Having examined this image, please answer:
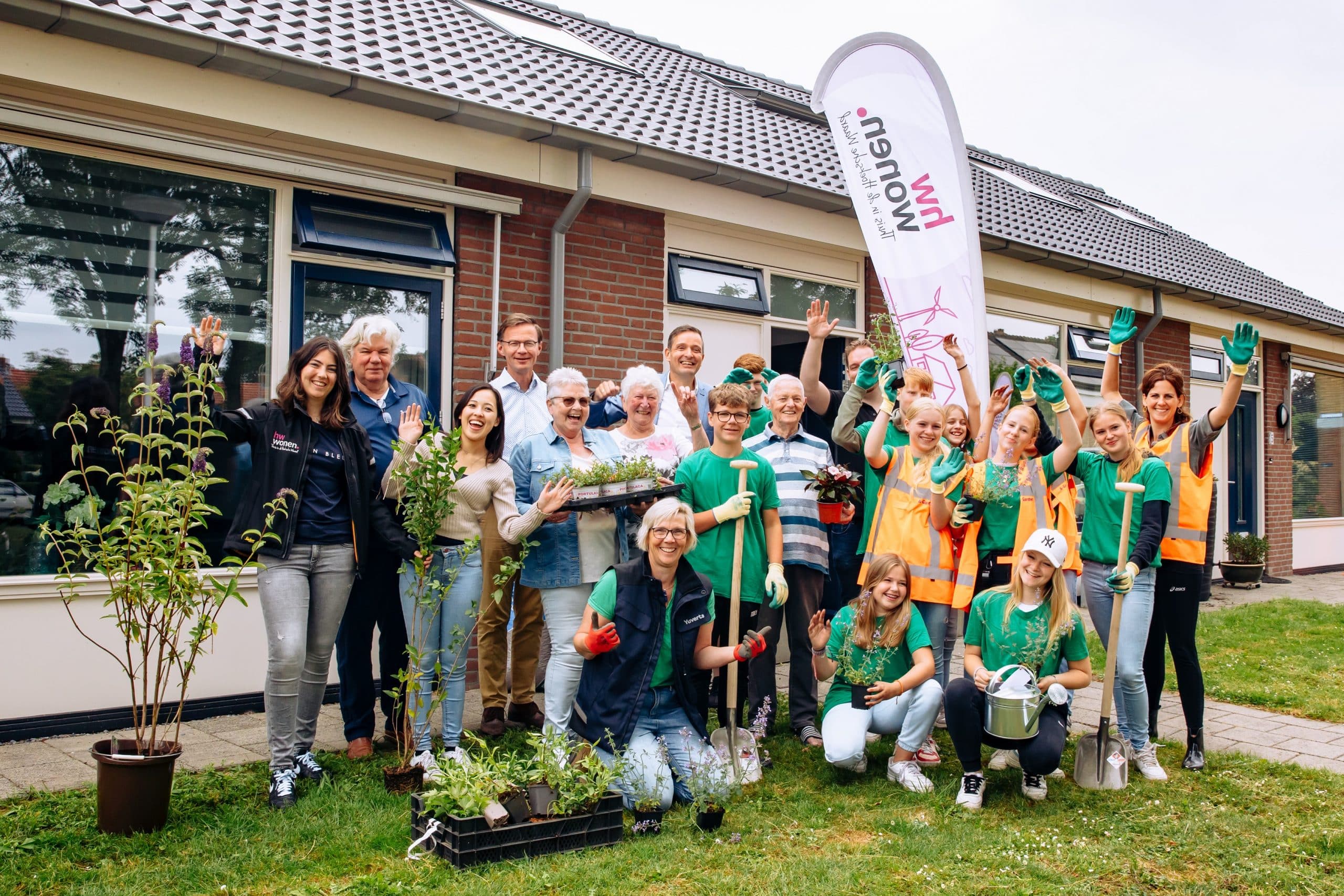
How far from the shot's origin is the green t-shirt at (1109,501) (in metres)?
5.01

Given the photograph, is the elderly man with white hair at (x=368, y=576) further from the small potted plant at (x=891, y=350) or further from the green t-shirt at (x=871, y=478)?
the small potted plant at (x=891, y=350)

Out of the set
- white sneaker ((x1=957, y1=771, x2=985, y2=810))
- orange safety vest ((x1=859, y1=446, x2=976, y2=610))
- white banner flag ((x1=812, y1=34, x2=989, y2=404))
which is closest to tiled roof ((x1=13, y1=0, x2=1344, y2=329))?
white banner flag ((x1=812, y1=34, x2=989, y2=404))

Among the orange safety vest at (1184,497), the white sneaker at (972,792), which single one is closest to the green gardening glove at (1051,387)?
the orange safety vest at (1184,497)

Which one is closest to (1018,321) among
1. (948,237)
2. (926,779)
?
(948,237)

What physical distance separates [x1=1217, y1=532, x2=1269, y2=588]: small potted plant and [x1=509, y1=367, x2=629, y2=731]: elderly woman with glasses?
1129 cm

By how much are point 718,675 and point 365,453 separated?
2.26m

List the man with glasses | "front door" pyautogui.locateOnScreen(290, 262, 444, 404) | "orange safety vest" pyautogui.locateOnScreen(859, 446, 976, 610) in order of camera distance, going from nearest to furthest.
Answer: the man with glasses
"orange safety vest" pyautogui.locateOnScreen(859, 446, 976, 610)
"front door" pyautogui.locateOnScreen(290, 262, 444, 404)

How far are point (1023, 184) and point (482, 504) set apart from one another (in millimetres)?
11388

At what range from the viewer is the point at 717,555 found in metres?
4.94

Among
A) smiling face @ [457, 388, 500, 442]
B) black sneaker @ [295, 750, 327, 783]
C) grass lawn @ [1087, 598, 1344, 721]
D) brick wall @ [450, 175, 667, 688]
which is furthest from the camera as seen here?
grass lawn @ [1087, 598, 1344, 721]

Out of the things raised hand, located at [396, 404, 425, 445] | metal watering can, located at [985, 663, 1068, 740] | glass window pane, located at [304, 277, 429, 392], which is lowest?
metal watering can, located at [985, 663, 1068, 740]

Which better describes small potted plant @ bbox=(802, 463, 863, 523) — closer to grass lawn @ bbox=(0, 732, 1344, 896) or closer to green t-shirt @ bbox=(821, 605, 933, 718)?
green t-shirt @ bbox=(821, 605, 933, 718)

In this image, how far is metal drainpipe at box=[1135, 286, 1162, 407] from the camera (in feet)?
39.7

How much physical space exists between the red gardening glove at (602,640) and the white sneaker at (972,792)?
5.62ft
